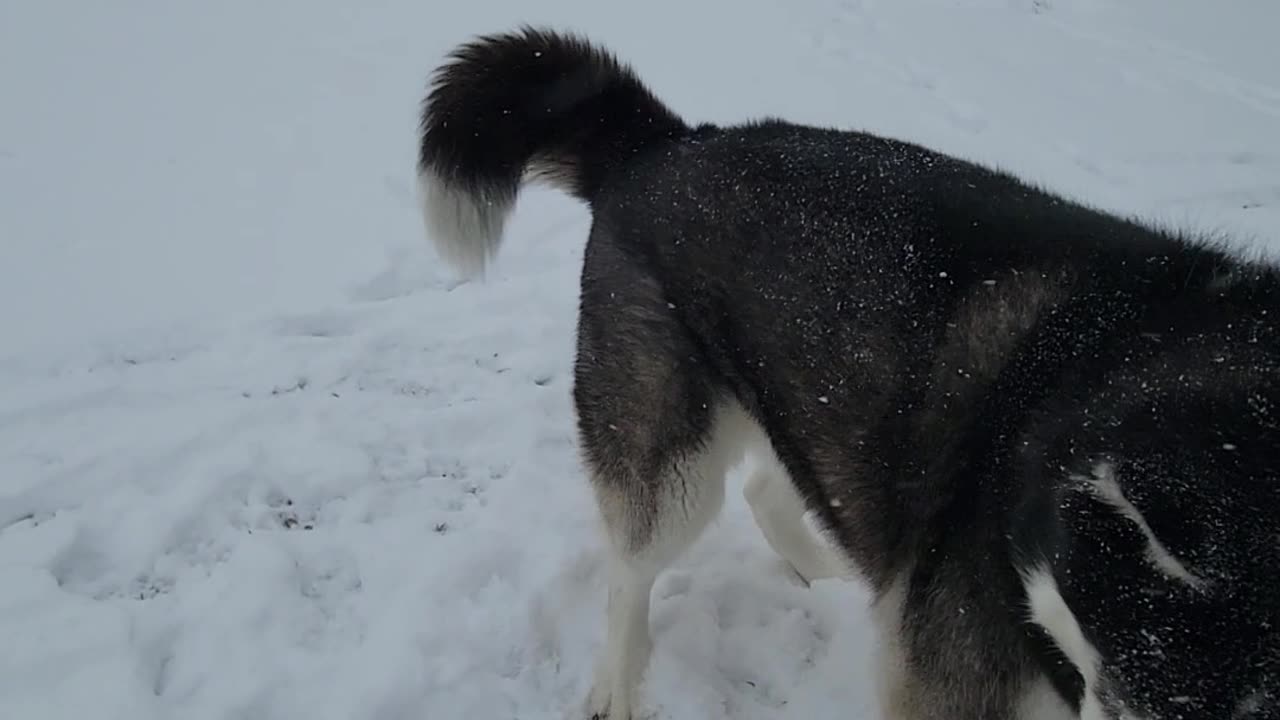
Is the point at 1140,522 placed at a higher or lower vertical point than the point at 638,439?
higher

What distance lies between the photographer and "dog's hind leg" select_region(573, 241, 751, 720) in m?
2.37

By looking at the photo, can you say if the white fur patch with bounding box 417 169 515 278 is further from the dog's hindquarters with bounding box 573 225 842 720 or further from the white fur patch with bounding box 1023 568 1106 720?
the white fur patch with bounding box 1023 568 1106 720

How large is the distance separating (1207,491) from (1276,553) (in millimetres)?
112

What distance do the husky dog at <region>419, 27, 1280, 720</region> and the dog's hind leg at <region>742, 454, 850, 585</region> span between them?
528mm

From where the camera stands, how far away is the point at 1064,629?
1.50 metres

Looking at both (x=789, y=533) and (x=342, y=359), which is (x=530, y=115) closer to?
(x=789, y=533)

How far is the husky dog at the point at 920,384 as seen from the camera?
1.31 metres

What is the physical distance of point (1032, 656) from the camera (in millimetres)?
1697

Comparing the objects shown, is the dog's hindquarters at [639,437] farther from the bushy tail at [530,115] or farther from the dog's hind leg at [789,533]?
the dog's hind leg at [789,533]

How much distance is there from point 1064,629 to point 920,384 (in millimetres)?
557

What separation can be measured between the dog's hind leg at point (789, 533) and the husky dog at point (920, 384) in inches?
20.8

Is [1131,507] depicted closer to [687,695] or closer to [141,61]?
[687,695]

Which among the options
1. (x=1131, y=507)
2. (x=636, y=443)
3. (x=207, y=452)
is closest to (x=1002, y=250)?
(x=1131, y=507)

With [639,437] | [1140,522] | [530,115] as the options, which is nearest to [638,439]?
[639,437]
